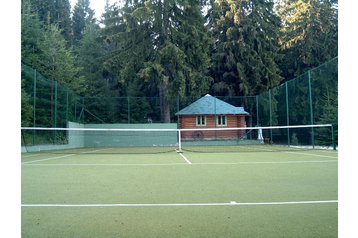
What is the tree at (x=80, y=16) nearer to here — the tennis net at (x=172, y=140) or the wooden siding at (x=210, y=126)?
the wooden siding at (x=210, y=126)

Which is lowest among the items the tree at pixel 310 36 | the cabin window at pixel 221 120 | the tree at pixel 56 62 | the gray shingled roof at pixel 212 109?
the cabin window at pixel 221 120

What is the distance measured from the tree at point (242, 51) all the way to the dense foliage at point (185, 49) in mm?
86

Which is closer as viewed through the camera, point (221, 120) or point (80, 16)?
point (221, 120)

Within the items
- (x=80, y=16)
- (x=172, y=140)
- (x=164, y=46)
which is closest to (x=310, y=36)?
(x=164, y=46)

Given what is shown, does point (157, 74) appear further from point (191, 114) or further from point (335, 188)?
point (335, 188)

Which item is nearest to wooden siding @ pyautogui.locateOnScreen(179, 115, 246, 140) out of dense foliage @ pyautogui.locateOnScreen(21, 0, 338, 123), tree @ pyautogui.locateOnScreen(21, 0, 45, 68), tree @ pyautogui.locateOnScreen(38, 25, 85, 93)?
dense foliage @ pyautogui.locateOnScreen(21, 0, 338, 123)

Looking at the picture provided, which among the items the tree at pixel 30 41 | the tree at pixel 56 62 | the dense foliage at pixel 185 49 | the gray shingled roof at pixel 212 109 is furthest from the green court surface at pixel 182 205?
the gray shingled roof at pixel 212 109

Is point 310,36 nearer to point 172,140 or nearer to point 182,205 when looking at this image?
point 172,140

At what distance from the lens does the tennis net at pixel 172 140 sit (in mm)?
16781

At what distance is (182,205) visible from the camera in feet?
14.8

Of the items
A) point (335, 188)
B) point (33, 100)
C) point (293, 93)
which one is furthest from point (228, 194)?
point (293, 93)

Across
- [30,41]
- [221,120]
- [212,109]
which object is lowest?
[221,120]

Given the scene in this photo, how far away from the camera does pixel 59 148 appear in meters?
19.1

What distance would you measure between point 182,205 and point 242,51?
30.1 metres
